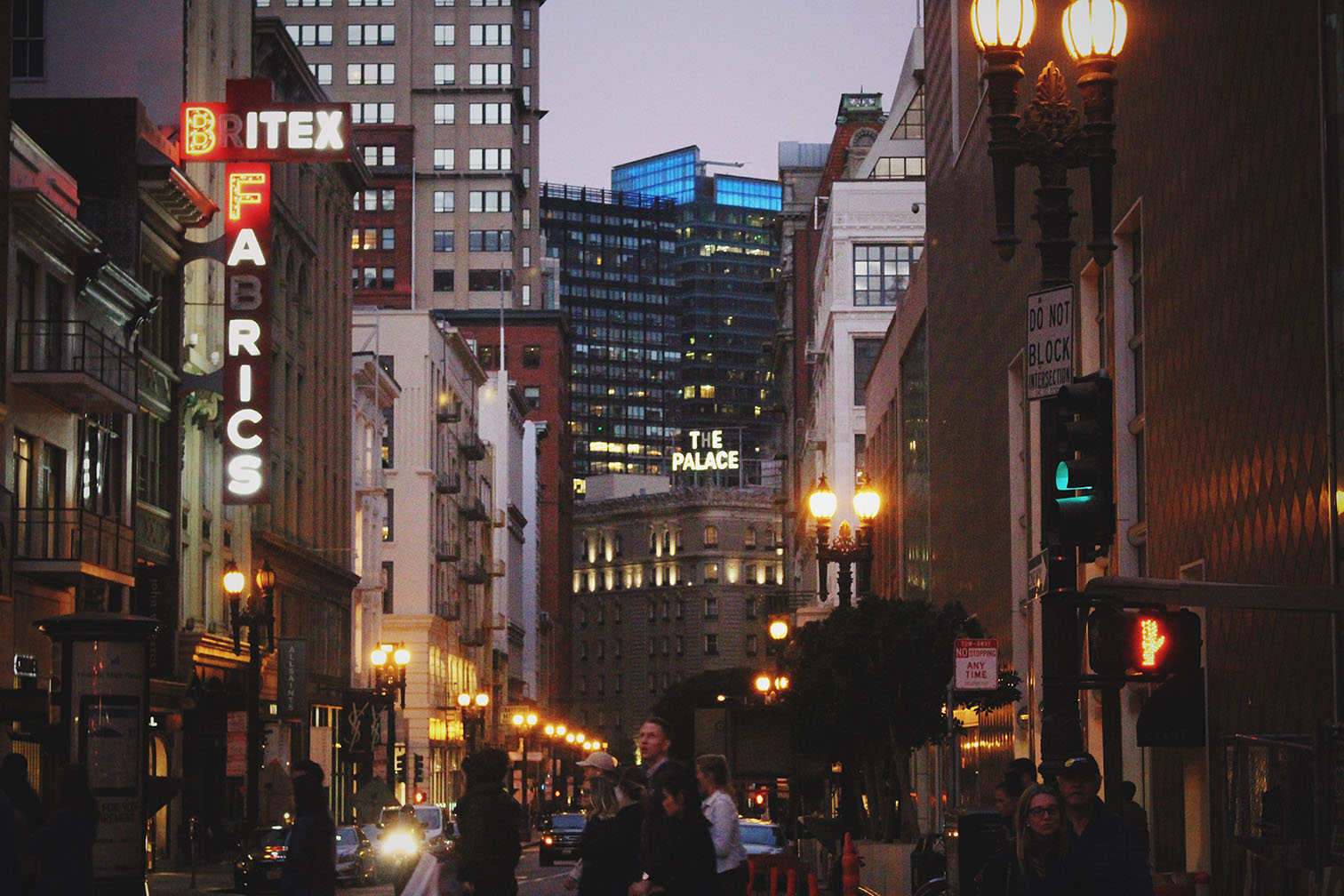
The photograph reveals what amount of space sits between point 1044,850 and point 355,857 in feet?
115

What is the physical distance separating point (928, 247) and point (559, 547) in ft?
422

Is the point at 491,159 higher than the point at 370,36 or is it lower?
lower

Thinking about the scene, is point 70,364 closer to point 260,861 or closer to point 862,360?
point 260,861

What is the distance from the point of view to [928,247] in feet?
191

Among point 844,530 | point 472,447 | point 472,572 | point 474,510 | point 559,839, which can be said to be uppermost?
point 472,447

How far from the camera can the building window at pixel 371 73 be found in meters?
159

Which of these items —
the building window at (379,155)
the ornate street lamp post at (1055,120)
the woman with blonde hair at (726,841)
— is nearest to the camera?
the woman with blonde hair at (726,841)

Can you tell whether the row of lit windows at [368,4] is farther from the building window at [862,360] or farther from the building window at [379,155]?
the building window at [862,360]

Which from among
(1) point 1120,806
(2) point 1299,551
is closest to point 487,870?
(1) point 1120,806

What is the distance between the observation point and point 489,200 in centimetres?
15975

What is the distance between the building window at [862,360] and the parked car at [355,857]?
5285cm

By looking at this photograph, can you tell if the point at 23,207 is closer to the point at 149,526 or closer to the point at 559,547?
the point at 149,526

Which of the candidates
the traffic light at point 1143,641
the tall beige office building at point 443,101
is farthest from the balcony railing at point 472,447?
the traffic light at point 1143,641

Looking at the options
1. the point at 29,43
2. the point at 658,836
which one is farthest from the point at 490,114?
the point at 658,836
